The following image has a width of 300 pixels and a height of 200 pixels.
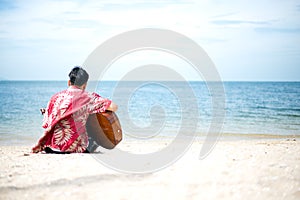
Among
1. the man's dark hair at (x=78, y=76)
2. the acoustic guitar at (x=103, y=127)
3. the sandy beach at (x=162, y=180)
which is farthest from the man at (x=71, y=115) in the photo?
the sandy beach at (x=162, y=180)

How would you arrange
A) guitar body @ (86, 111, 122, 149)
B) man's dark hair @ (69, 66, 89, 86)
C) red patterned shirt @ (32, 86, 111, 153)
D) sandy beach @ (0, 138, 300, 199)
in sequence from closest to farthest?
sandy beach @ (0, 138, 300, 199) < red patterned shirt @ (32, 86, 111, 153) < man's dark hair @ (69, 66, 89, 86) < guitar body @ (86, 111, 122, 149)

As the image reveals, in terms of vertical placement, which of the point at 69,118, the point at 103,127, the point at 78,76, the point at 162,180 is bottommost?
the point at 162,180

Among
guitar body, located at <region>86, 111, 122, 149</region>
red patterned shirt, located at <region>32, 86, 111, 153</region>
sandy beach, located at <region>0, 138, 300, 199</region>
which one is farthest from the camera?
guitar body, located at <region>86, 111, 122, 149</region>

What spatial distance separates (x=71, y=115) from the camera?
224 inches

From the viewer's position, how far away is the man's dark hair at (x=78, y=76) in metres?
5.83

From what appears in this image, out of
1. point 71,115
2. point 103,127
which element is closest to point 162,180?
point 103,127

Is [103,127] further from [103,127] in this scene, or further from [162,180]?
[162,180]

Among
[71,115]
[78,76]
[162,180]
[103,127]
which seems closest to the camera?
[162,180]

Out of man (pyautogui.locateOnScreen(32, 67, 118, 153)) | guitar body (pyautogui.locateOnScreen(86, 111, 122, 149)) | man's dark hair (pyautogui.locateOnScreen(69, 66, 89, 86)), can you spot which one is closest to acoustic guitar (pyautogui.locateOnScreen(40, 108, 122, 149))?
guitar body (pyautogui.locateOnScreen(86, 111, 122, 149))

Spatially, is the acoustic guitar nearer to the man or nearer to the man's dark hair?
the man

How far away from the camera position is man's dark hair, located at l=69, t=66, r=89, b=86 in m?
5.83

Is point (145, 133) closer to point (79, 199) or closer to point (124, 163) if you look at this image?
point (124, 163)

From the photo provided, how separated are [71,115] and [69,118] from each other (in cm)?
7

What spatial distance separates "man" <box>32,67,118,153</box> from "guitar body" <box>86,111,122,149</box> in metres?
0.14
